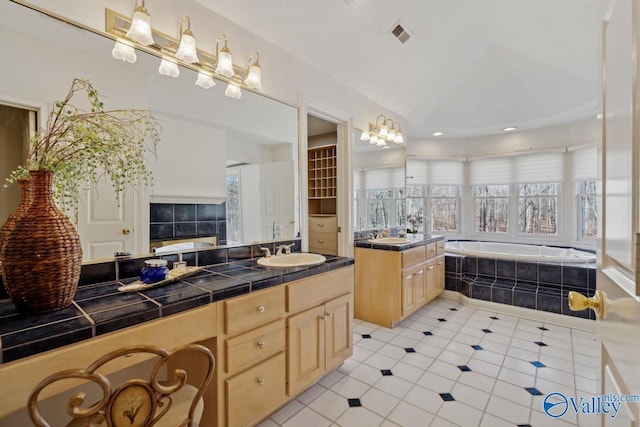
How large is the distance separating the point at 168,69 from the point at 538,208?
17.7ft

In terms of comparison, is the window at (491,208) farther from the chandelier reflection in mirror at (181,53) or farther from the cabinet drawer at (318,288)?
the chandelier reflection in mirror at (181,53)

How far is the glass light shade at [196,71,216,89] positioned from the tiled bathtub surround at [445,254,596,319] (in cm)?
359

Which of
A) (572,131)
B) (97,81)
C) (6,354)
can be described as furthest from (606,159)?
(572,131)

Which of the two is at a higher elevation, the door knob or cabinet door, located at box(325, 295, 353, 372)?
the door knob

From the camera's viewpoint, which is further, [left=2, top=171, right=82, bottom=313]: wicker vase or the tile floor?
the tile floor

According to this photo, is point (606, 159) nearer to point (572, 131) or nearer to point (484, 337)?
point (484, 337)

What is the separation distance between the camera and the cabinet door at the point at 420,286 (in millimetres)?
3273

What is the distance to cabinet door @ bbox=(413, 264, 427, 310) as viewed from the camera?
10.7 feet

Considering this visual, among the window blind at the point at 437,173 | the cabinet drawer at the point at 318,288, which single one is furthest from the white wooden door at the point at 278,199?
the window blind at the point at 437,173

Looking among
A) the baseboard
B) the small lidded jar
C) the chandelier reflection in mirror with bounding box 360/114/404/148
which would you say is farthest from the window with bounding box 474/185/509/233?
the small lidded jar

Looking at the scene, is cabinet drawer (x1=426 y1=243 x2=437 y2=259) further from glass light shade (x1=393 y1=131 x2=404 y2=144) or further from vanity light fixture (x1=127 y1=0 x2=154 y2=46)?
vanity light fixture (x1=127 y1=0 x2=154 y2=46)

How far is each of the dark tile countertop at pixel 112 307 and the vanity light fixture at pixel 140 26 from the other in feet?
4.18

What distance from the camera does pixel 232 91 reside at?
2084 millimetres

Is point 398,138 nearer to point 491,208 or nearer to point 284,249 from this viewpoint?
point 284,249
